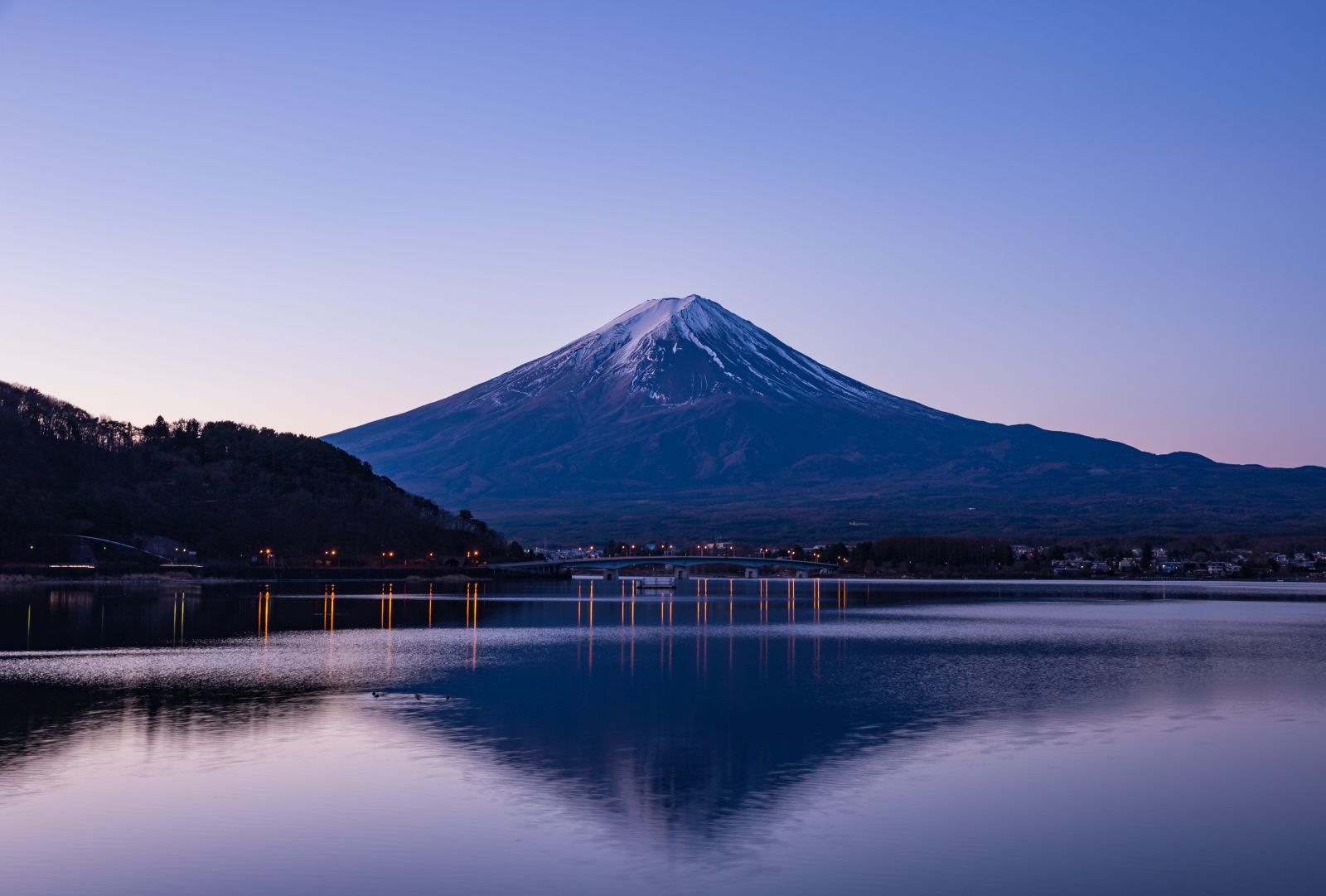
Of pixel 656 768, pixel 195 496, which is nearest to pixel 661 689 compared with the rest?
pixel 656 768

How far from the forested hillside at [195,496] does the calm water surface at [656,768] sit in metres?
98.9

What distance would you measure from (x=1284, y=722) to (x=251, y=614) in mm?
55326

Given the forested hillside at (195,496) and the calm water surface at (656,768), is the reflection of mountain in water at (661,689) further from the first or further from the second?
the forested hillside at (195,496)

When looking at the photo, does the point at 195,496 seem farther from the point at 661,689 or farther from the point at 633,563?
the point at 661,689

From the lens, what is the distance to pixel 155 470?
172250mm

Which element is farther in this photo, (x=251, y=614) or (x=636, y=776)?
(x=251, y=614)

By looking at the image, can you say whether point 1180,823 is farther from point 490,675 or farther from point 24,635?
point 24,635

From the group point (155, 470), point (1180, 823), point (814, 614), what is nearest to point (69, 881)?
point (1180, 823)

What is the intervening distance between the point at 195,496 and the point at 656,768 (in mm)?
155411

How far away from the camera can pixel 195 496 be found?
550 feet

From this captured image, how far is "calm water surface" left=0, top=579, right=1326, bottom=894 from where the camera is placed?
16.3 meters

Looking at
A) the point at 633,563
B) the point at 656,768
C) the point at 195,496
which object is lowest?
the point at 656,768

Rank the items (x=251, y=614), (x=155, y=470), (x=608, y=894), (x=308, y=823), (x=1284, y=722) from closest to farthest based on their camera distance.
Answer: (x=608, y=894), (x=308, y=823), (x=1284, y=722), (x=251, y=614), (x=155, y=470)

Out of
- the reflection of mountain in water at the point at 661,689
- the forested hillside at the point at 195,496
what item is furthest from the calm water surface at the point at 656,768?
the forested hillside at the point at 195,496
